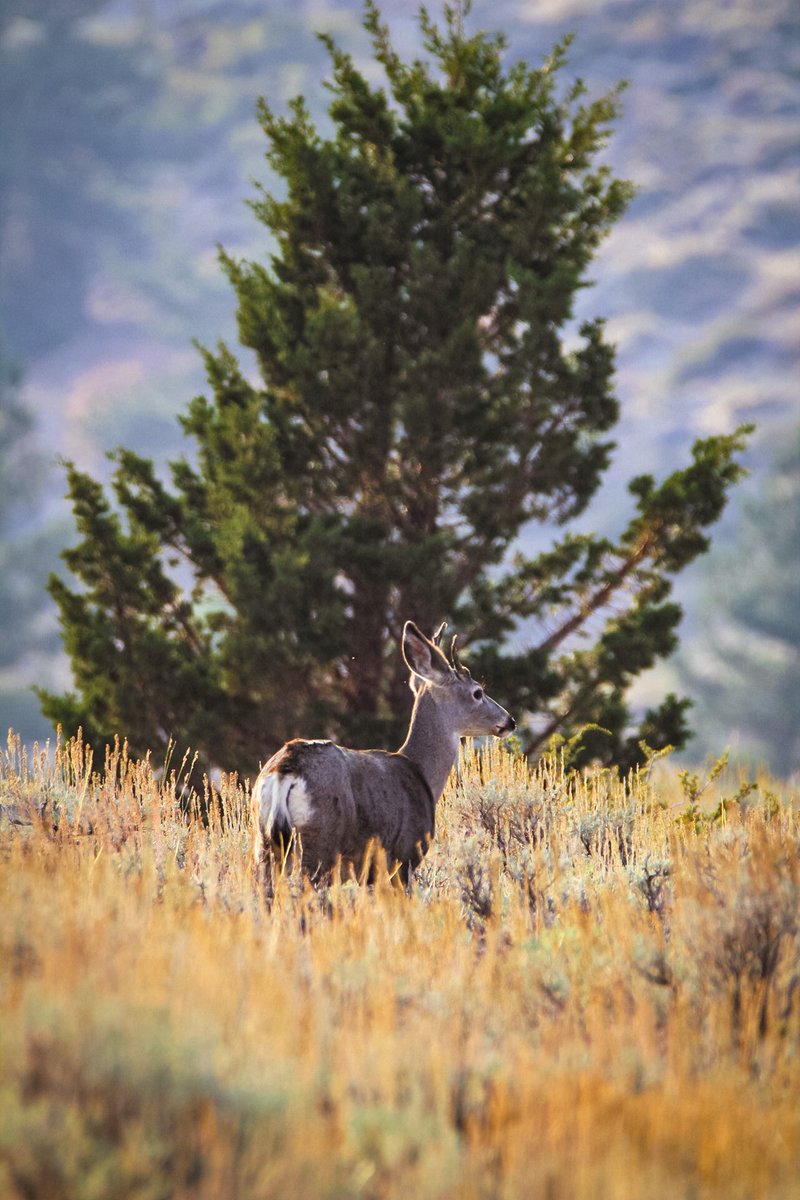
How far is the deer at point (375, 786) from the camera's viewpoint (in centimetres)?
702

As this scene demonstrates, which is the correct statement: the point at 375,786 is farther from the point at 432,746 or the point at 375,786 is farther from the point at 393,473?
the point at 393,473

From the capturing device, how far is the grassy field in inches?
124

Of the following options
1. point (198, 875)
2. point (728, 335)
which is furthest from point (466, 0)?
point (728, 335)

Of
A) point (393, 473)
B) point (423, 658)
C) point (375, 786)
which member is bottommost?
point (375, 786)

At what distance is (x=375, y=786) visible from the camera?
7680 mm

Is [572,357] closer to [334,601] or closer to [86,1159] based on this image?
[334,601]

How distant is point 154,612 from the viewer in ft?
60.7

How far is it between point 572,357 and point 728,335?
474 feet

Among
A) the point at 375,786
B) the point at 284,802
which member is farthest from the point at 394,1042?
the point at 375,786

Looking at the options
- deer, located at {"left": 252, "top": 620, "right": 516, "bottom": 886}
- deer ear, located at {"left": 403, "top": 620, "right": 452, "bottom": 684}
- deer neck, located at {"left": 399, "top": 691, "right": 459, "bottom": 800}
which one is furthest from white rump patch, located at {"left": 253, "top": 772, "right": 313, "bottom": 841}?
deer ear, located at {"left": 403, "top": 620, "right": 452, "bottom": 684}

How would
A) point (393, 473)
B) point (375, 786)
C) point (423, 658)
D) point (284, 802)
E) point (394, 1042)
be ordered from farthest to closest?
point (393, 473)
point (423, 658)
point (375, 786)
point (284, 802)
point (394, 1042)

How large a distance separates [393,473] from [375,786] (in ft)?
36.0

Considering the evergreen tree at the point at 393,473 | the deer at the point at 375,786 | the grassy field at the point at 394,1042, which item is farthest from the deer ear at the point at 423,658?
the evergreen tree at the point at 393,473

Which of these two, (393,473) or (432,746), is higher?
(393,473)
